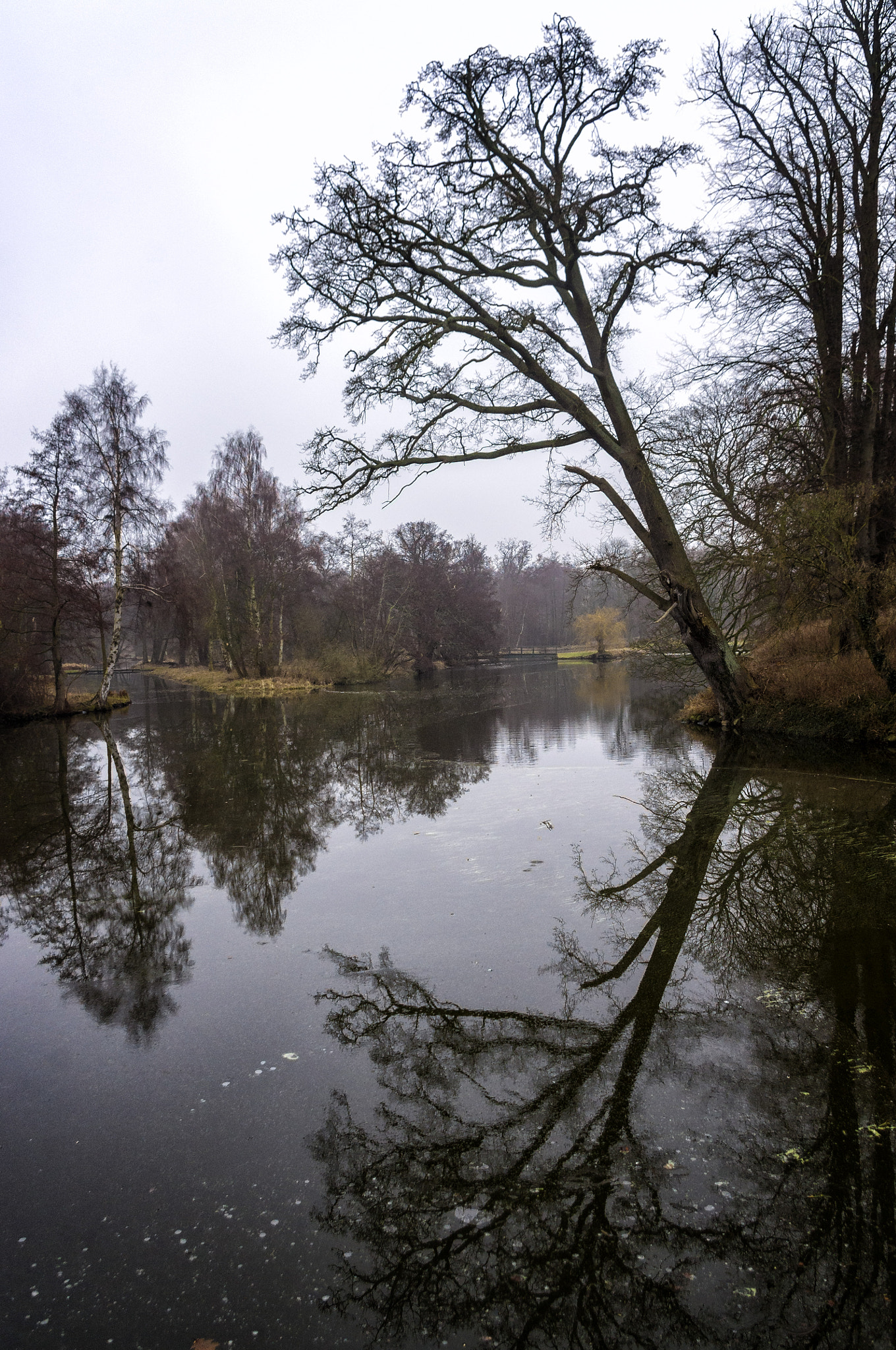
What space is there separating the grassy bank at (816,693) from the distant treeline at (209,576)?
4.13m

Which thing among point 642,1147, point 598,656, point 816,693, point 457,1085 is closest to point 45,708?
point 816,693

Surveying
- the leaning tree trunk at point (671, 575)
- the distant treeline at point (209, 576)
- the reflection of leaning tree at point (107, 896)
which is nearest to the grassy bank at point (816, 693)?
the leaning tree trunk at point (671, 575)

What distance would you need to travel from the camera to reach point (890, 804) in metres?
7.65

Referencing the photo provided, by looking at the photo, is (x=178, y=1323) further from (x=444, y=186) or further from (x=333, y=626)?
(x=333, y=626)

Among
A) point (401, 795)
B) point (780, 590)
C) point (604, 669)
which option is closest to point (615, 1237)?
point (401, 795)

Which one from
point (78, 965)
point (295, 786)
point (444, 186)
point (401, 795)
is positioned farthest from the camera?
point (444, 186)

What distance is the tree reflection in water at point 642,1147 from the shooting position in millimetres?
2133

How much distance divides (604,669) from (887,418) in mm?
30500

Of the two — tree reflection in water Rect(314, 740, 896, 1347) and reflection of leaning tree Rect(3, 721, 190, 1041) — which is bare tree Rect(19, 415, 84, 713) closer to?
reflection of leaning tree Rect(3, 721, 190, 1041)

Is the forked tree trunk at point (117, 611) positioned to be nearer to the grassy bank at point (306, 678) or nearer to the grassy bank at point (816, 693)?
the grassy bank at point (306, 678)

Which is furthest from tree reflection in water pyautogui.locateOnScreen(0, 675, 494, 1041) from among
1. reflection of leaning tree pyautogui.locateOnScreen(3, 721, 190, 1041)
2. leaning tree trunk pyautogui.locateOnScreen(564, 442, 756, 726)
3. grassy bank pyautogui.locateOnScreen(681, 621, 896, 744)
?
grassy bank pyautogui.locateOnScreen(681, 621, 896, 744)

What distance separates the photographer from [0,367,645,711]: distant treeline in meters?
21.5

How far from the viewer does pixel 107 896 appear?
20.3ft

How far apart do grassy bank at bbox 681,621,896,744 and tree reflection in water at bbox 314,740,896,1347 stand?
7.71 m
